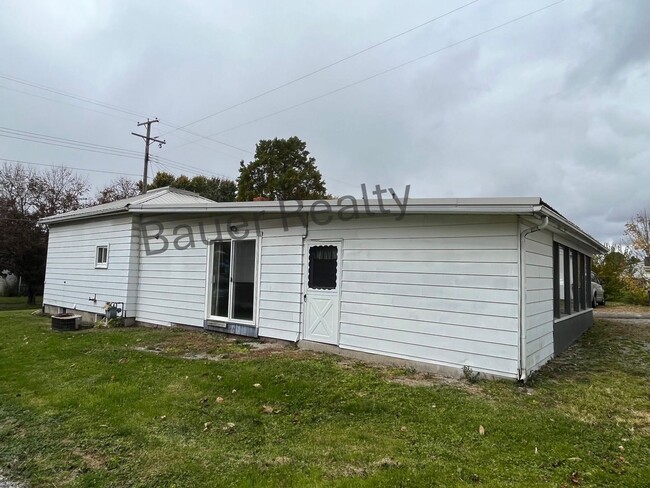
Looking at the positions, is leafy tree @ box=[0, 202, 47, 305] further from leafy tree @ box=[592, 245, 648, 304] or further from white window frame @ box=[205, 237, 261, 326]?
leafy tree @ box=[592, 245, 648, 304]

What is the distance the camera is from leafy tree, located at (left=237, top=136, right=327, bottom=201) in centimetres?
2803

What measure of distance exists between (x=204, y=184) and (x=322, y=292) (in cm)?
2806

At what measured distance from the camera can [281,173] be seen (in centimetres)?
2869

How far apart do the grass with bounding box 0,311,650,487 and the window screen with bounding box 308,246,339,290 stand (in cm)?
130

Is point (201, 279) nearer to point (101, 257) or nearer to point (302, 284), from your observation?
point (302, 284)

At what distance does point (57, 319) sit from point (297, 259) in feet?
21.9

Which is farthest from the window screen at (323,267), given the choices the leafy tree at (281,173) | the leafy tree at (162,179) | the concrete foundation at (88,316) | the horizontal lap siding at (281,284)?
the leafy tree at (162,179)

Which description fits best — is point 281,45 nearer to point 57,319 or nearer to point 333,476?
point 57,319

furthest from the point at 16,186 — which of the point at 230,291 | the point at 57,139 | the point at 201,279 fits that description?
the point at 230,291

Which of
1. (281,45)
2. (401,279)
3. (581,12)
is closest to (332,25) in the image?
(281,45)

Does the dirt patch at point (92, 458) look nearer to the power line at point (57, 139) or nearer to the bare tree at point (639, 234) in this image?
the power line at point (57, 139)

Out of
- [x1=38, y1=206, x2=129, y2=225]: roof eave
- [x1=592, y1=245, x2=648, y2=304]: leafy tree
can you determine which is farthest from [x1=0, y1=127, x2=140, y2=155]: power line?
[x1=592, y1=245, x2=648, y2=304]: leafy tree

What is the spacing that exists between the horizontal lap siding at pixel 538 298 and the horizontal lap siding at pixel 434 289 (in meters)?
0.39

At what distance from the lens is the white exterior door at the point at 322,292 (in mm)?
6738
